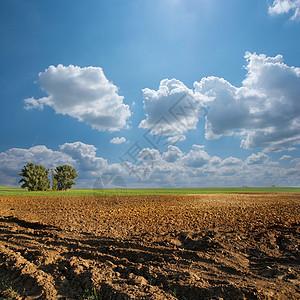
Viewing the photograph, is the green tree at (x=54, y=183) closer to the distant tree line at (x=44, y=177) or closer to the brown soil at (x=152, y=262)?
the distant tree line at (x=44, y=177)

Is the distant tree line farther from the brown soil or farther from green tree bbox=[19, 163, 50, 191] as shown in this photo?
the brown soil

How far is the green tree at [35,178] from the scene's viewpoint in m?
80.8

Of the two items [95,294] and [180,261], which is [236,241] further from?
[95,294]

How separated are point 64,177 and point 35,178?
11458 mm

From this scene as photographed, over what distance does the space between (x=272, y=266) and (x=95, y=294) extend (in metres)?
5.02

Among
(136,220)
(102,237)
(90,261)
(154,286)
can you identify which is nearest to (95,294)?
(154,286)

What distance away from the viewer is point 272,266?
6.34 meters

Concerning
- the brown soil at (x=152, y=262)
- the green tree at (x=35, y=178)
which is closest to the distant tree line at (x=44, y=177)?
the green tree at (x=35, y=178)

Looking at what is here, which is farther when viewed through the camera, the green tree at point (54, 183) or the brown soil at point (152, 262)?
the green tree at point (54, 183)

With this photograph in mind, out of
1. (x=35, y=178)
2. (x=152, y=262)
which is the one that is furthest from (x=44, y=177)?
(x=152, y=262)

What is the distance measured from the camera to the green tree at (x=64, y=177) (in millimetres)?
89625

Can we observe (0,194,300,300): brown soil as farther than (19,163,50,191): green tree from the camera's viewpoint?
No

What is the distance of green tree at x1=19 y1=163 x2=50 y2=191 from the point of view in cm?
8075

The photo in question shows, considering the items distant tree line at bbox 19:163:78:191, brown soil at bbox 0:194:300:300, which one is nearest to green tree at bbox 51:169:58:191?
distant tree line at bbox 19:163:78:191
